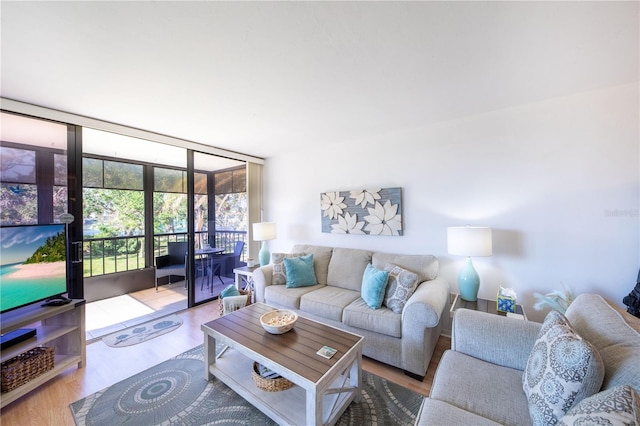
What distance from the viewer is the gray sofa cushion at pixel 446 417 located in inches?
40.3

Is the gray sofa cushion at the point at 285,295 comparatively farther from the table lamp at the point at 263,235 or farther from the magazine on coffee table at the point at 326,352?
the magazine on coffee table at the point at 326,352

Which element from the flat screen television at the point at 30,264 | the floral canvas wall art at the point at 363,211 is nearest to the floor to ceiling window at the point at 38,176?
→ the flat screen television at the point at 30,264

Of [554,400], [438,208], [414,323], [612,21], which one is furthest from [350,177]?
[554,400]

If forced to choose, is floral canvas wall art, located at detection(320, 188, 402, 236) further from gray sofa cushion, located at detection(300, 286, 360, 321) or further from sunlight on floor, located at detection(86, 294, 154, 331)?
sunlight on floor, located at detection(86, 294, 154, 331)

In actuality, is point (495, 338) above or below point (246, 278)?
above

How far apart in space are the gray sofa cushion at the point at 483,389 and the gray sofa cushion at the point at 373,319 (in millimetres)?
585

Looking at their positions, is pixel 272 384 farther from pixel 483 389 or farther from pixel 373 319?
pixel 483 389

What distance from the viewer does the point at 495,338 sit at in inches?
57.9

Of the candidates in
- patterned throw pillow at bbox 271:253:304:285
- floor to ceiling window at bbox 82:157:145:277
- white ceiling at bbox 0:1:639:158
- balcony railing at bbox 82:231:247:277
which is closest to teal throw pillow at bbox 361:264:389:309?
patterned throw pillow at bbox 271:253:304:285

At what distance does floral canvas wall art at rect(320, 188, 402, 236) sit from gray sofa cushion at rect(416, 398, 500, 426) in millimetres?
2012

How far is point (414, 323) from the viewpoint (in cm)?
194

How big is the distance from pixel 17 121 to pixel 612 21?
14.4 feet

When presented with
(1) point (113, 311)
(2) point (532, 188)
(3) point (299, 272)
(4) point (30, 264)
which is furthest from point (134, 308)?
(2) point (532, 188)

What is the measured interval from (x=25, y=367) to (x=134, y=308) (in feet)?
5.76
